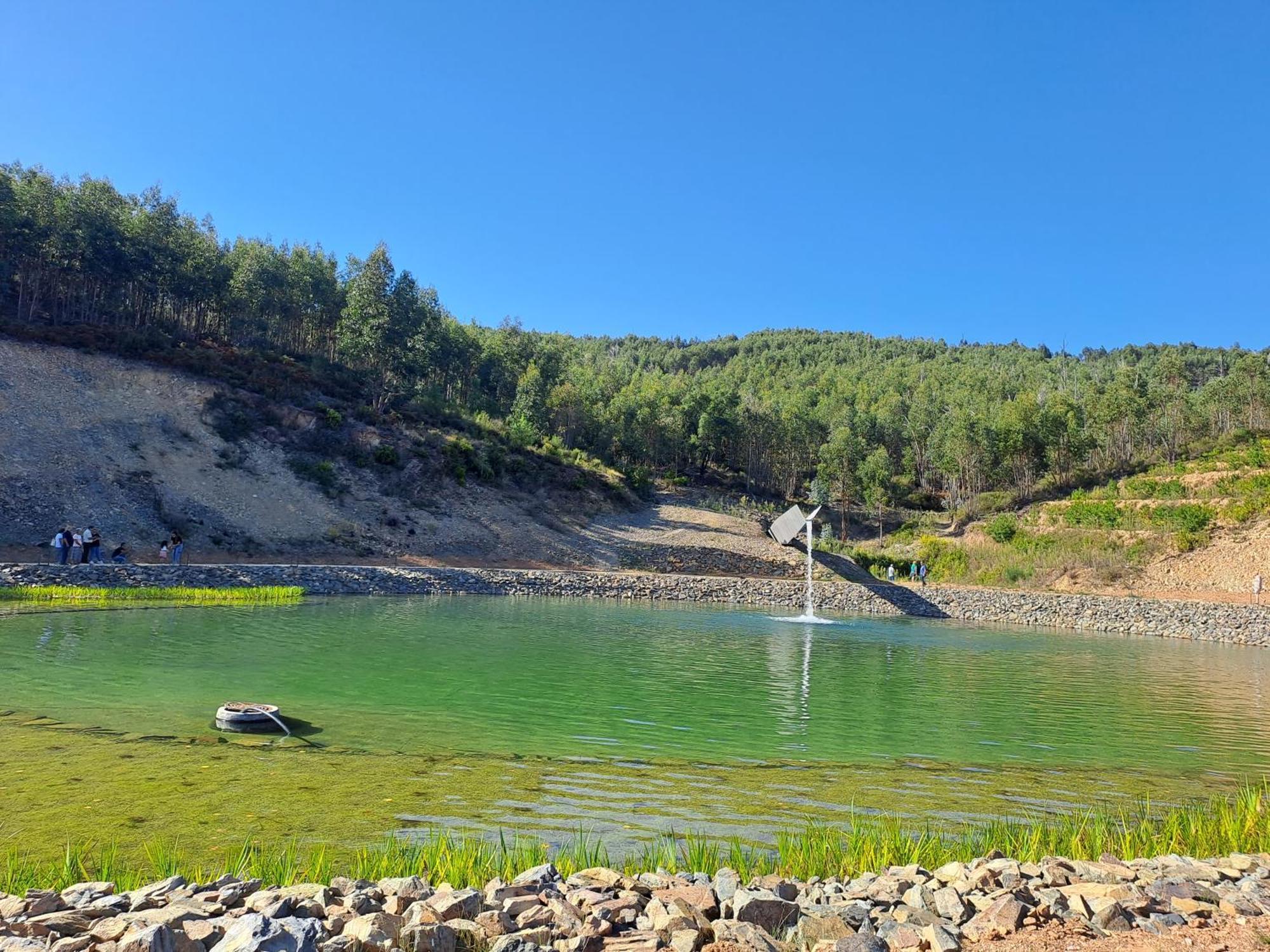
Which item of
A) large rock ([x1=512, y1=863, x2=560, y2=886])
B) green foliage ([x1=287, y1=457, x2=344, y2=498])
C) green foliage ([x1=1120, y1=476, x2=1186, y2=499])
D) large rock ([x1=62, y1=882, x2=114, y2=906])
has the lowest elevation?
large rock ([x1=62, y1=882, x2=114, y2=906])

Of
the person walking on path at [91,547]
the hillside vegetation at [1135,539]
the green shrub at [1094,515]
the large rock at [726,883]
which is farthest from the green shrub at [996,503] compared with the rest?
the large rock at [726,883]

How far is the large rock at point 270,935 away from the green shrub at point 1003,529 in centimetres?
5839

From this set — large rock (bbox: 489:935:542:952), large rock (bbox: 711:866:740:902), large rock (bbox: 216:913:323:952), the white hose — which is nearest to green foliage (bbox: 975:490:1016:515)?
the white hose

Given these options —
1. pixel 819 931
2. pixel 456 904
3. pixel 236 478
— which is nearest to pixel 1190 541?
pixel 819 931

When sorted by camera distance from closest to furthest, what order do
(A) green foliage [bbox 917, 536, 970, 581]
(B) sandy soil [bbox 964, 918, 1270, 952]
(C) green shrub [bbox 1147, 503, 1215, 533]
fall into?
(B) sandy soil [bbox 964, 918, 1270, 952], (C) green shrub [bbox 1147, 503, 1215, 533], (A) green foliage [bbox 917, 536, 970, 581]

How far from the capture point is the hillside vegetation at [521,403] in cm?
5156

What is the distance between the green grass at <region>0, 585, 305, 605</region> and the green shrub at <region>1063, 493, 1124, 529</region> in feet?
165

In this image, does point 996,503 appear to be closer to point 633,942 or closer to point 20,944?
point 633,942

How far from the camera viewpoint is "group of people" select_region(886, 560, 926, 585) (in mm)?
46509

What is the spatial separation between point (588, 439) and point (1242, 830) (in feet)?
244

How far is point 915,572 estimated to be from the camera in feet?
159

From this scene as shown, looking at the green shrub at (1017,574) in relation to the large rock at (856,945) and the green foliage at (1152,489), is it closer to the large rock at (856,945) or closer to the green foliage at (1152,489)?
the green foliage at (1152,489)

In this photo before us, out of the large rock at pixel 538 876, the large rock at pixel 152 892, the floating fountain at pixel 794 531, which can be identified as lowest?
the large rock at pixel 152 892

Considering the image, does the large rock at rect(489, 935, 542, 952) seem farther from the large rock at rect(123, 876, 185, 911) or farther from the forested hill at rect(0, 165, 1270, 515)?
the forested hill at rect(0, 165, 1270, 515)
